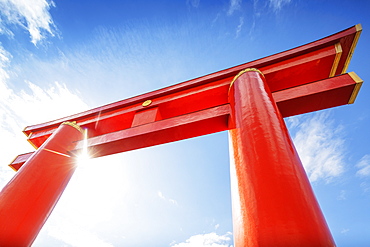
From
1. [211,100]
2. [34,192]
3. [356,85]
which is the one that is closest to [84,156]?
[34,192]

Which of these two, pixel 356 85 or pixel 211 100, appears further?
pixel 211 100

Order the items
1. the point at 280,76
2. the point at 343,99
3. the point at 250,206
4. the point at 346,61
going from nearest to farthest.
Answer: the point at 250,206 → the point at 343,99 → the point at 346,61 → the point at 280,76

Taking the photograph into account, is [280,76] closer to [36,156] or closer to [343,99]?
[343,99]

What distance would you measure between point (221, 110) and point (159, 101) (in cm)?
181

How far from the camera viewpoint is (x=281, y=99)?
255 centimetres

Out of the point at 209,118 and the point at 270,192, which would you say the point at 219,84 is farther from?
the point at 270,192

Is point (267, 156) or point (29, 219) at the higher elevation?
point (267, 156)

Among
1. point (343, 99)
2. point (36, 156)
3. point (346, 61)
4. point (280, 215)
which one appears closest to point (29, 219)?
point (36, 156)

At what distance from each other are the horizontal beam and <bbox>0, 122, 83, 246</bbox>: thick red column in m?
0.40

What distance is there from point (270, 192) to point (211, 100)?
2835mm

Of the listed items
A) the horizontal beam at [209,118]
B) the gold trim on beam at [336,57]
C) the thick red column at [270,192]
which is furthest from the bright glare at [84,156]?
the gold trim on beam at [336,57]

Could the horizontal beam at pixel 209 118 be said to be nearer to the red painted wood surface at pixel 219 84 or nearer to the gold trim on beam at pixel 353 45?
the red painted wood surface at pixel 219 84

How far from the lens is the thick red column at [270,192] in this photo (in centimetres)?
117

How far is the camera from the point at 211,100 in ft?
13.2
